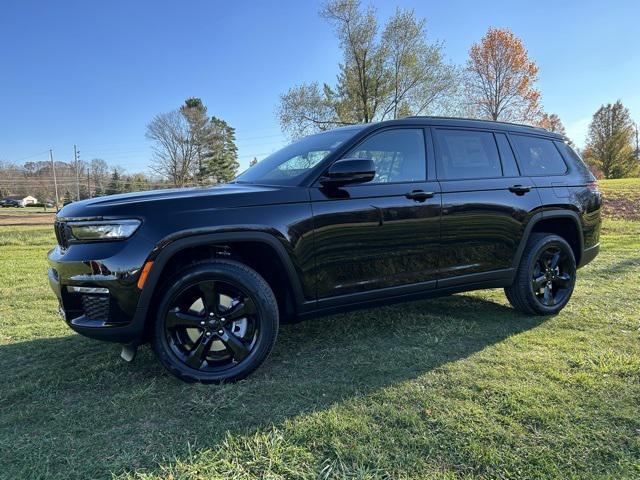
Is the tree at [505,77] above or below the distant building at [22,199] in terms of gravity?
above

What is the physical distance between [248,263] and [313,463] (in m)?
1.47

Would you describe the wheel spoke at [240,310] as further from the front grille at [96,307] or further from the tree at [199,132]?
the tree at [199,132]

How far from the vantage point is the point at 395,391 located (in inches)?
108

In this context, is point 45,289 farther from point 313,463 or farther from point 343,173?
point 313,463

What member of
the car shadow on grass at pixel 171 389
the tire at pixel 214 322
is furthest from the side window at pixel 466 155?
the tire at pixel 214 322

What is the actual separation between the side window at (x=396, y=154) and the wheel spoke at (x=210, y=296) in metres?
1.43

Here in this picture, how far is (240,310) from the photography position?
2.92 metres

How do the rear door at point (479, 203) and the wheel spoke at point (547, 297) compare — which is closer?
the rear door at point (479, 203)

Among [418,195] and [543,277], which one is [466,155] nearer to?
[418,195]

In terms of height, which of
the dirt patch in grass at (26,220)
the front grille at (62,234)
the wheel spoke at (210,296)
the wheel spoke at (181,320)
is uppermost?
the front grille at (62,234)

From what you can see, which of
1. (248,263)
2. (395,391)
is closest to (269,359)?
(248,263)

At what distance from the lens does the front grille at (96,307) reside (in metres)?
2.65

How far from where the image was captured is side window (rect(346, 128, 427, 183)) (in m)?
3.47

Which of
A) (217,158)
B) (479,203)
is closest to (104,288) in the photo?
(479,203)
